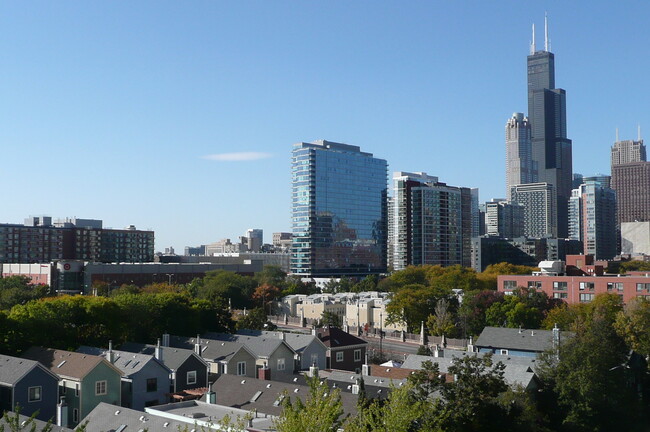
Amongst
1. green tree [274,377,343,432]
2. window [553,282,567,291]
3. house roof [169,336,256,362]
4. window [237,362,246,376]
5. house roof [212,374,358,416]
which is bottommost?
window [237,362,246,376]

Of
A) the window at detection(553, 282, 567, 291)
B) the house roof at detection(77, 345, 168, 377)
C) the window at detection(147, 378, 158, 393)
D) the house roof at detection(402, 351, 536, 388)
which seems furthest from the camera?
the window at detection(553, 282, 567, 291)

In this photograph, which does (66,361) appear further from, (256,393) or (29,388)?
(256,393)

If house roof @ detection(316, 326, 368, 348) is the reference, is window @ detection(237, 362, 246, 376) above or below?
below

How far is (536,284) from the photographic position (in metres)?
131

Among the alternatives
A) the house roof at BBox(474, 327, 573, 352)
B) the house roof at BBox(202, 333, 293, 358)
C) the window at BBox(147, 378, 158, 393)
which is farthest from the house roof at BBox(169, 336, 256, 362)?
the house roof at BBox(474, 327, 573, 352)

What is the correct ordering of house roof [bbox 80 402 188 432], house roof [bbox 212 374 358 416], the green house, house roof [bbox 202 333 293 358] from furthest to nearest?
house roof [bbox 202 333 293 358]
the green house
house roof [bbox 212 374 358 416]
house roof [bbox 80 402 188 432]

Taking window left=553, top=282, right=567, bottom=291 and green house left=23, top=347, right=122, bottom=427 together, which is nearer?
green house left=23, top=347, right=122, bottom=427

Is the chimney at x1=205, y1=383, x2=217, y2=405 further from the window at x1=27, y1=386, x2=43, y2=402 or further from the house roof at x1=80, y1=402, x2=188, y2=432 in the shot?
the window at x1=27, y1=386, x2=43, y2=402

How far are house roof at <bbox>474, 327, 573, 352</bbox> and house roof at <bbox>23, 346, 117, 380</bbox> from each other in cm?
3988

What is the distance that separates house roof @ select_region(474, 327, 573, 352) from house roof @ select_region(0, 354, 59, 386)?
44378 mm

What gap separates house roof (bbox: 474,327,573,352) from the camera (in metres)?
77.1

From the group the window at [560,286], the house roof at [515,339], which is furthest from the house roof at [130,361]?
the window at [560,286]

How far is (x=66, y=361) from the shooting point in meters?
60.3

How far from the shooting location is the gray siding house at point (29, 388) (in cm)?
5556
